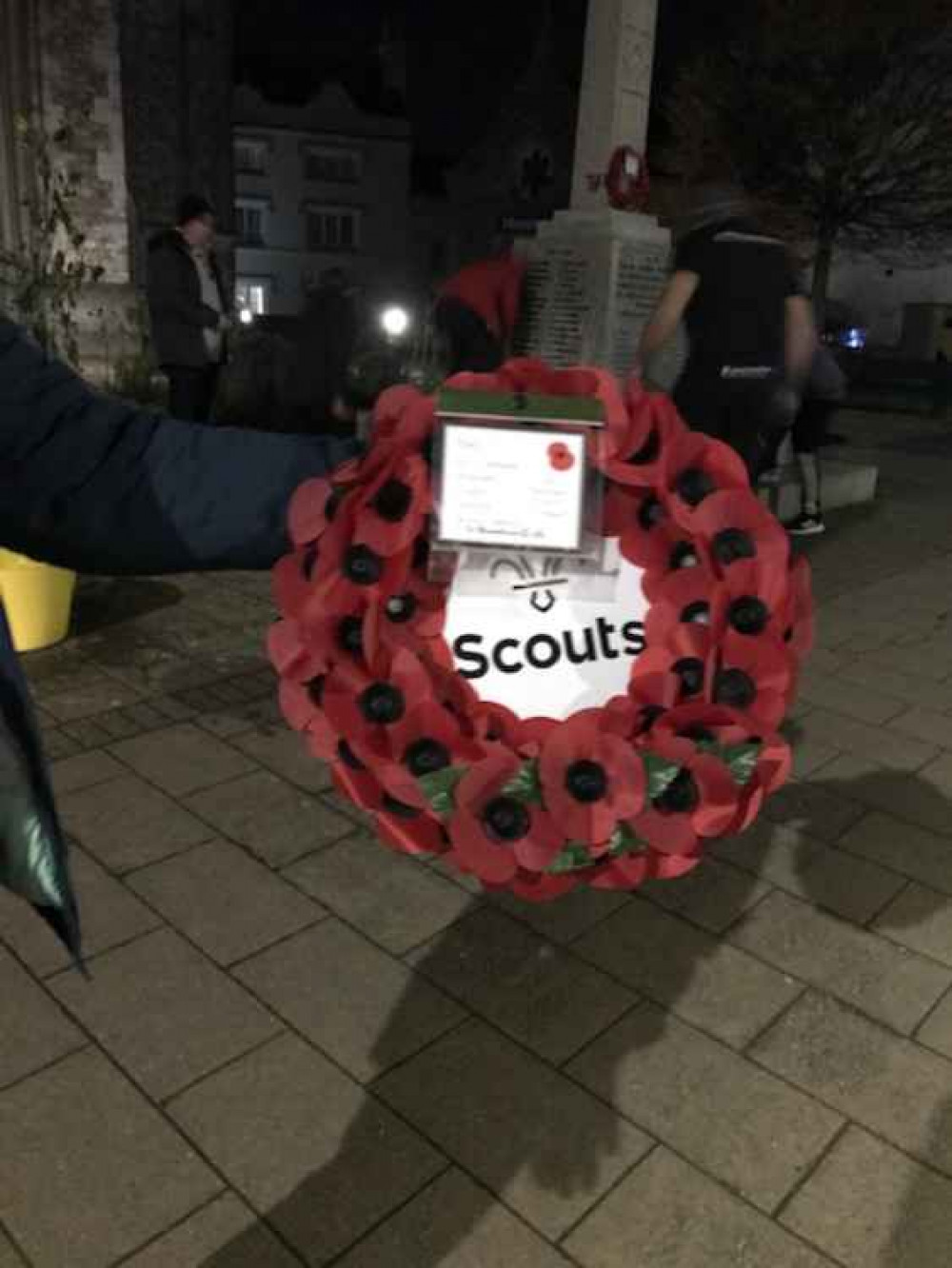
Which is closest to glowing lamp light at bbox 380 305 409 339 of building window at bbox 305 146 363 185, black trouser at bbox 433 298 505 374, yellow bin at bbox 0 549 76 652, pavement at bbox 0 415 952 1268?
black trouser at bbox 433 298 505 374

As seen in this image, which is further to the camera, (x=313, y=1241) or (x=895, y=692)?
(x=895, y=692)

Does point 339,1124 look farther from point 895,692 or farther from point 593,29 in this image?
point 593,29

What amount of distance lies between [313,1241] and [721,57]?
27.9 m

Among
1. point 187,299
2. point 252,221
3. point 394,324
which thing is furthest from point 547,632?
point 252,221

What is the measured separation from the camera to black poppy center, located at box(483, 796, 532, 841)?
4.18ft

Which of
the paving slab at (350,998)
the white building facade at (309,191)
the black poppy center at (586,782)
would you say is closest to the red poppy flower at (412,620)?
the black poppy center at (586,782)

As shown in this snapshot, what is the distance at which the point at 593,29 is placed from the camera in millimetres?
8555

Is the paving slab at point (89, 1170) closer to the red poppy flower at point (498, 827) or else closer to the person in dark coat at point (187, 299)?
the red poppy flower at point (498, 827)

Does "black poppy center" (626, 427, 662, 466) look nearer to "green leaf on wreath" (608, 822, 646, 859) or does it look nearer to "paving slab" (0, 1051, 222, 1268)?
"green leaf on wreath" (608, 822, 646, 859)

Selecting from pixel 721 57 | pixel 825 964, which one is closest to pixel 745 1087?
pixel 825 964

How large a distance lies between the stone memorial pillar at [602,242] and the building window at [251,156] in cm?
4144

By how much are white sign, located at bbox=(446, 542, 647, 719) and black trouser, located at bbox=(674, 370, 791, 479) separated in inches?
137

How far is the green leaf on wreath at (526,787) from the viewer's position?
4.23 feet

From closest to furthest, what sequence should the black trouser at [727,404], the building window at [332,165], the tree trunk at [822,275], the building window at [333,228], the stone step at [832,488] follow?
the black trouser at [727,404] → the stone step at [832,488] → the tree trunk at [822,275] → the building window at [332,165] → the building window at [333,228]
